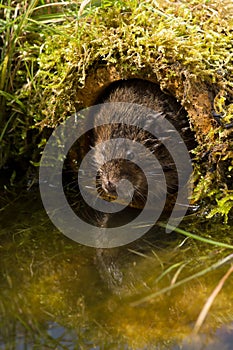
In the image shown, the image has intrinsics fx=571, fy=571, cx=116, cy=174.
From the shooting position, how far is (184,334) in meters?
1.98

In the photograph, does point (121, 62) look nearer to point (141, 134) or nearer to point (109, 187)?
point (141, 134)

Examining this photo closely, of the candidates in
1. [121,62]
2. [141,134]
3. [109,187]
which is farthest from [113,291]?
[121,62]

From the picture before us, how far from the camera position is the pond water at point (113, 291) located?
1988 mm

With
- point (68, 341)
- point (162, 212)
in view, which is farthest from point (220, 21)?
point (68, 341)

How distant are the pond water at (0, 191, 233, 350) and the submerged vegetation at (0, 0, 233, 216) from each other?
17.3 inches

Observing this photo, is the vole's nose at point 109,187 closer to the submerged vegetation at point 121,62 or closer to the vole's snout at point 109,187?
the vole's snout at point 109,187

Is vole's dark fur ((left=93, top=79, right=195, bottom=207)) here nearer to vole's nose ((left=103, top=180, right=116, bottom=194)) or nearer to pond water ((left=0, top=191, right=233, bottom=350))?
vole's nose ((left=103, top=180, right=116, bottom=194))

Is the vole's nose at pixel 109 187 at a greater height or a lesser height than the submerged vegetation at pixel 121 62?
lesser

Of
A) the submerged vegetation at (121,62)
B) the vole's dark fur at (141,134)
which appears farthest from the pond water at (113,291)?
the submerged vegetation at (121,62)

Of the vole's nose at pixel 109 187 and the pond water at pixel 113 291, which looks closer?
the pond water at pixel 113 291

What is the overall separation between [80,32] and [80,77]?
0.24 m

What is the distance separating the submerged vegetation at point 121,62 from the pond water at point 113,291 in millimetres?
440

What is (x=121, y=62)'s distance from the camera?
2.96m

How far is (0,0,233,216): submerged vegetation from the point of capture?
9.42 feet
